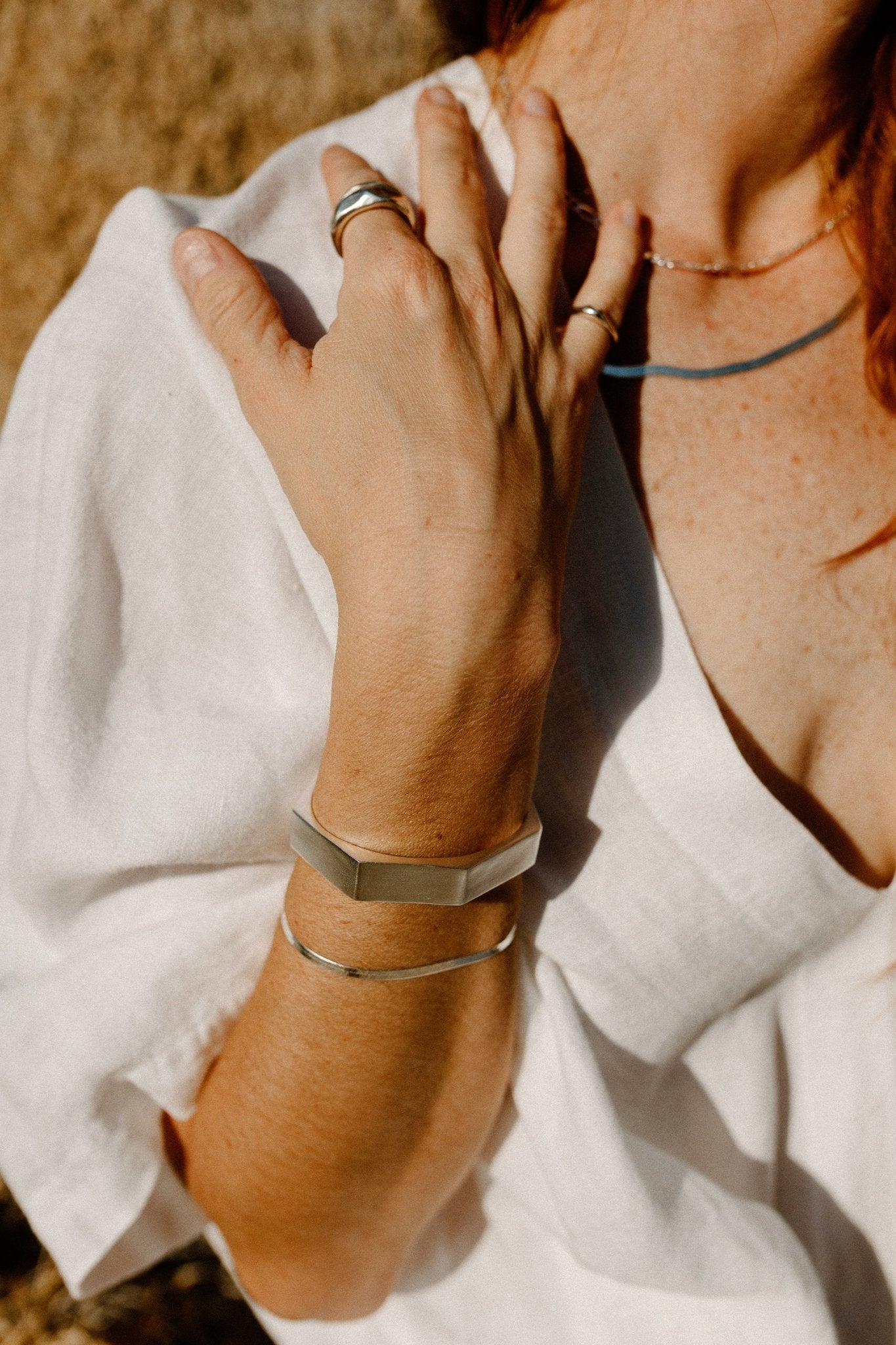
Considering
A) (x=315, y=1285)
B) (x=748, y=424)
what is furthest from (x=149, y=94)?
(x=315, y=1285)

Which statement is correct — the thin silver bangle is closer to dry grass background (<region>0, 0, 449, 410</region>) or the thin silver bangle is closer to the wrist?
the wrist

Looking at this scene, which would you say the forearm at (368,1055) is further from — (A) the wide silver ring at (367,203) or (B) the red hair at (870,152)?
(B) the red hair at (870,152)

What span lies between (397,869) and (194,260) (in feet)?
1.72

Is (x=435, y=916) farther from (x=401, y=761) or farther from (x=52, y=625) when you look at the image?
(x=52, y=625)

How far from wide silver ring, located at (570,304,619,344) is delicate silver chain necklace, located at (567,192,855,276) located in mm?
130

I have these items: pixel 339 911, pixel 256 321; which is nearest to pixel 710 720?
pixel 339 911

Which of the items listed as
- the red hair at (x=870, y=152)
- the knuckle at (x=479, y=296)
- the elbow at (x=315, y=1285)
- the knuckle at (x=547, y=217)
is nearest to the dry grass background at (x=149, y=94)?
the red hair at (x=870, y=152)

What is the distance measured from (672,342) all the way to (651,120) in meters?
0.20

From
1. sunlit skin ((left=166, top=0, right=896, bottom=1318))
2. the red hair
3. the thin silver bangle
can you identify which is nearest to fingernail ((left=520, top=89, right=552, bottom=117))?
sunlit skin ((left=166, top=0, right=896, bottom=1318))

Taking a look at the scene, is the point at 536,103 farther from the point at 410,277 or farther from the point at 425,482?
the point at 425,482

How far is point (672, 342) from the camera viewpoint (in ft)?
3.02

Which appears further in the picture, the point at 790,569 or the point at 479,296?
the point at 790,569

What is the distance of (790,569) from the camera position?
2.98 feet

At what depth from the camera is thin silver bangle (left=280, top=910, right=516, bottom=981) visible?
0.77 metres
